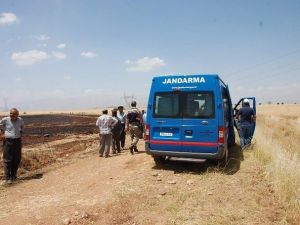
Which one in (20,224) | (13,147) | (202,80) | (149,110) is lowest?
(20,224)

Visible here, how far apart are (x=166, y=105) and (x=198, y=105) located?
0.91 metres

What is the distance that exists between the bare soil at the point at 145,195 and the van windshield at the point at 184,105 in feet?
4.92

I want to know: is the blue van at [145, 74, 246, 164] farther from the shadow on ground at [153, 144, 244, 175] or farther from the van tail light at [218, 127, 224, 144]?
the shadow on ground at [153, 144, 244, 175]

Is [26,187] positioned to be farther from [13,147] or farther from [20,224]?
[20,224]

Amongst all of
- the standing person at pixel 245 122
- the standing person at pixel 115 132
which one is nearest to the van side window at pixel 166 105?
the standing person at pixel 245 122

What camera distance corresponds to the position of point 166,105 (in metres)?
10.6

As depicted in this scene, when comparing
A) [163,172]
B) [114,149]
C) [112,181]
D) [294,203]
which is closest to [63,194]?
[112,181]

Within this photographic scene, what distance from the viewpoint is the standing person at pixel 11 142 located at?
10.8 m

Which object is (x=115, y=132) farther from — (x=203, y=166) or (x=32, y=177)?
(x=203, y=166)

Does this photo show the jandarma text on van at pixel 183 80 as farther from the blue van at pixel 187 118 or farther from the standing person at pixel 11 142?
the standing person at pixel 11 142

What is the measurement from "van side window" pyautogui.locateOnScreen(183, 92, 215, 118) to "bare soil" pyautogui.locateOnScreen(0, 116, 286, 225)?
147cm

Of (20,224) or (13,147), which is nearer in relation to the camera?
(20,224)

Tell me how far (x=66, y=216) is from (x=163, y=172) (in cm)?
378

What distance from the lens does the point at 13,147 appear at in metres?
10.9
